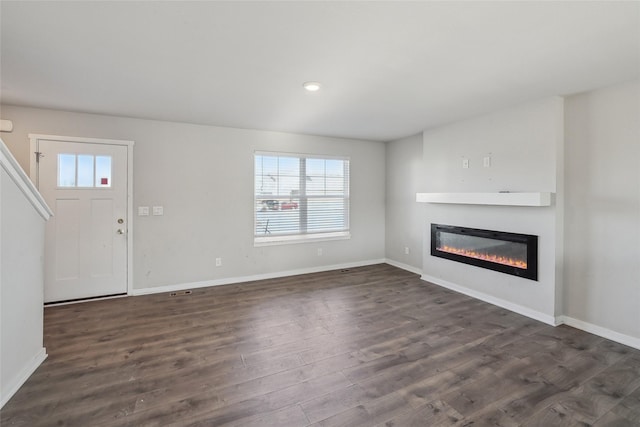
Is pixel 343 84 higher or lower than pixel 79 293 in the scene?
higher

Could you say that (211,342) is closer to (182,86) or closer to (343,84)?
(182,86)

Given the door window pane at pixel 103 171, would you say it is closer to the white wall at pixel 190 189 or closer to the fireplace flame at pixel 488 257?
the white wall at pixel 190 189

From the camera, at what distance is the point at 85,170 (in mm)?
3607

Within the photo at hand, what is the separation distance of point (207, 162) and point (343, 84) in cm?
243

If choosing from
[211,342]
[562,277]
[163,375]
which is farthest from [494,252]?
[163,375]

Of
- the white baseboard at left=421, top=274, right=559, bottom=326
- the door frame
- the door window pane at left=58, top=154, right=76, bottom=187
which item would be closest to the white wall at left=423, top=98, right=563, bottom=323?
the white baseboard at left=421, top=274, right=559, bottom=326

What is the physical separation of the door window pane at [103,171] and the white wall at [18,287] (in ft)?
5.06

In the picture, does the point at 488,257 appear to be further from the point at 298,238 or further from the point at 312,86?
the point at 312,86

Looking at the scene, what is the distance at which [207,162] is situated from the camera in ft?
13.8

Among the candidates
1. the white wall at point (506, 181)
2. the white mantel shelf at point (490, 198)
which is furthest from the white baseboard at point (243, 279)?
the white mantel shelf at point (490, 198)

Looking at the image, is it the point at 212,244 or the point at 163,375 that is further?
the point at 212,244

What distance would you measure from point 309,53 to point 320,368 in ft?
7.80

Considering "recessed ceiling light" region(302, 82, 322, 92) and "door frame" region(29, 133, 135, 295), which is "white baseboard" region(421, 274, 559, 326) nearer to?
"recessed ceiling light" region(302, 82, 322, 92)

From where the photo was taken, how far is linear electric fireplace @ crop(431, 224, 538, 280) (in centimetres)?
319
